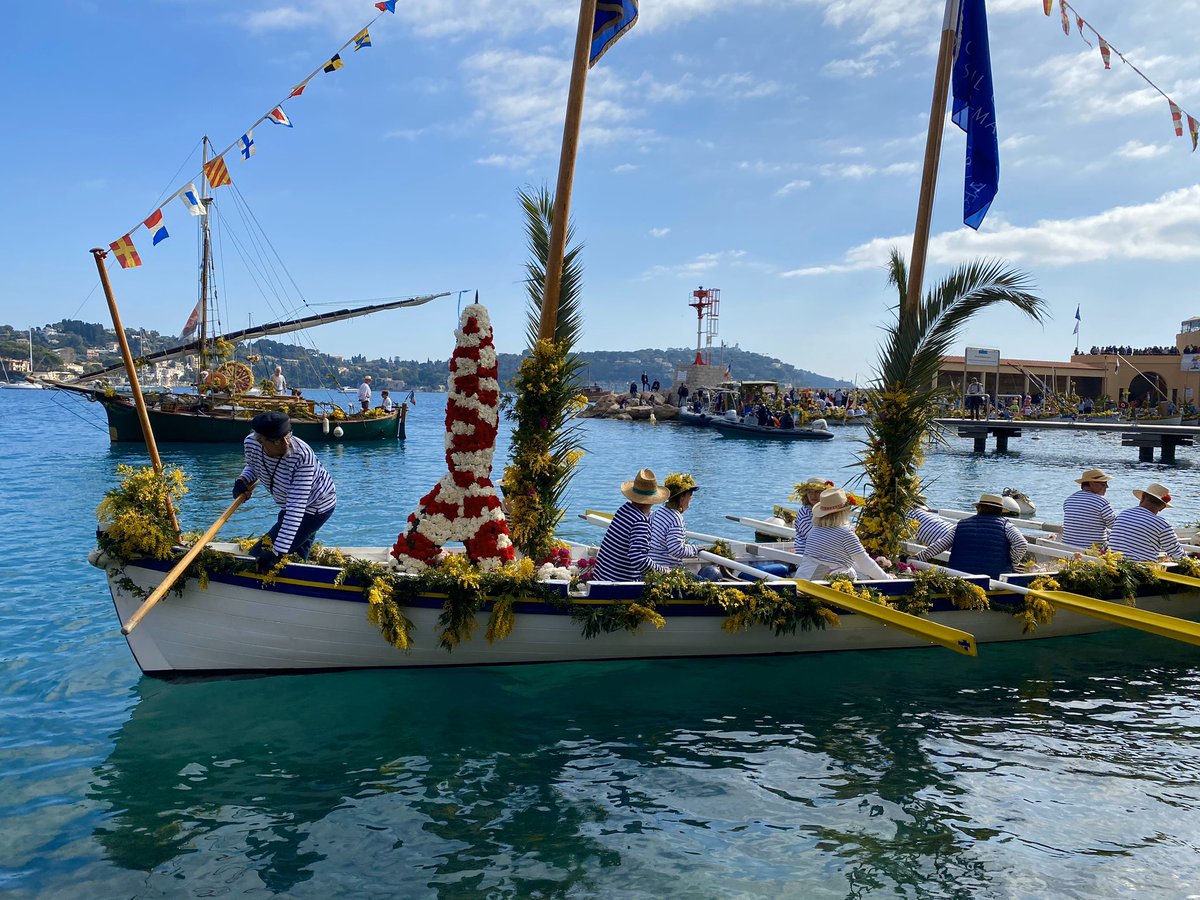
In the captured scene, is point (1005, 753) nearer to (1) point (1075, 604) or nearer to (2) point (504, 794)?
(1) point (1075, 604)

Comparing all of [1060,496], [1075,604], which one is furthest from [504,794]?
[1060,496]

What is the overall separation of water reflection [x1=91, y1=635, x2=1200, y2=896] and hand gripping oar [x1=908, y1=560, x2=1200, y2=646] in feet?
3.11

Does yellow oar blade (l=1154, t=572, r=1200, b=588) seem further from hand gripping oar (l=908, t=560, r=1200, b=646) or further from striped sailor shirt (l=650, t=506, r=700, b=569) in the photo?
striped sailor shirt (l=650, t=506, r=700, b=569)

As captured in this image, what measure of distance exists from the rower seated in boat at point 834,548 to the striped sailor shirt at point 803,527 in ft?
2.62

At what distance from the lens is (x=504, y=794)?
665cm

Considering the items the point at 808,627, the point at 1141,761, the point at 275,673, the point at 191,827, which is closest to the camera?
the point at 191,827

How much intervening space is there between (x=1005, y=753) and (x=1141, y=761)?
118 centimetres

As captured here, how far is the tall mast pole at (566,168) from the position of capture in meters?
8.93

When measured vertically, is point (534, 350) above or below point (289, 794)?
above

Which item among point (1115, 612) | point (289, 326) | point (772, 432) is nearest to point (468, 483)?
point (1115, 612)

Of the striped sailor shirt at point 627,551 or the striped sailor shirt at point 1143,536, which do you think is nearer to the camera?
the striped sailor shirt at point 627,551

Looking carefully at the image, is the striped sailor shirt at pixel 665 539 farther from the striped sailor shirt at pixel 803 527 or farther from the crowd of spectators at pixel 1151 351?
the crowd of spectators at pixel 1151 351

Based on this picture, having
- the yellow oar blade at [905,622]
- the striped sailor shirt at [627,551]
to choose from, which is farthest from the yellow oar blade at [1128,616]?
the striped sailor shirt at [627,551]

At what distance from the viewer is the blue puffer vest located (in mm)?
10180
